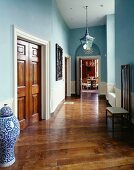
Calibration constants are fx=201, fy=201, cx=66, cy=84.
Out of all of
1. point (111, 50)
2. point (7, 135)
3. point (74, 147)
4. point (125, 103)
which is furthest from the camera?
point (111, 50)

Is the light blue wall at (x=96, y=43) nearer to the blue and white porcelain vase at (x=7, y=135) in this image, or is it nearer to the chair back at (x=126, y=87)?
the chair back at (x=126, y=87)

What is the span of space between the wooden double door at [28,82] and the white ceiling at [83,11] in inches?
120

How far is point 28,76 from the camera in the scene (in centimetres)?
490

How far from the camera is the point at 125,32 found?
5398mm

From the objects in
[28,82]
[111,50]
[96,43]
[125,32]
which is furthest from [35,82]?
[96,43]

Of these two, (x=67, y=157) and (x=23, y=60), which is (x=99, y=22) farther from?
(x=67, y=157)

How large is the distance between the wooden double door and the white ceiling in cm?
306

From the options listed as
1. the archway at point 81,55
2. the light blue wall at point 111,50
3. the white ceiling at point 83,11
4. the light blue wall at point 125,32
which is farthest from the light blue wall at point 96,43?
the light blue wall at point 125,32

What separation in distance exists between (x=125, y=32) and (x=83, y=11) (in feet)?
11.8

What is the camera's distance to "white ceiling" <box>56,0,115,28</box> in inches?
293

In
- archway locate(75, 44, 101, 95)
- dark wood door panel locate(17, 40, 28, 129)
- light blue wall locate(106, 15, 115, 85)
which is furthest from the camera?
archway locate(75, 44, 101, 95)

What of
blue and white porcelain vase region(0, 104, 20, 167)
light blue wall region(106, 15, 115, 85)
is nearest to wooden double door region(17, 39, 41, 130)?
blue and white porcelain vase region(0, 104, 20, 167)

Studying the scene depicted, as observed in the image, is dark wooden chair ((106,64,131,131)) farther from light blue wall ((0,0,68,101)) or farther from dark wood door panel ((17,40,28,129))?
light blue wall ((0,0,68,101))

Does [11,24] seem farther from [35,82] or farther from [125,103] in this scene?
[125,103]
